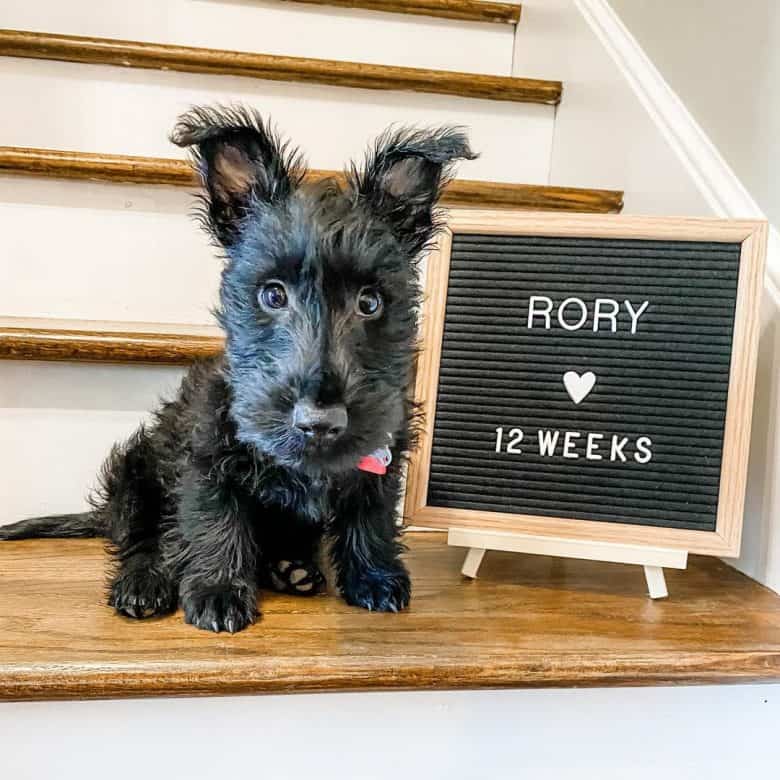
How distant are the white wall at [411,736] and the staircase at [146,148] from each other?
52 cm

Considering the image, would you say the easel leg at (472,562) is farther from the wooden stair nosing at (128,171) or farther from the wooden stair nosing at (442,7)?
the wooden stair nosing at (442,7)

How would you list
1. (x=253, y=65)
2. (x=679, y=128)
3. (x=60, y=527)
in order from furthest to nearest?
1. (x=253, y=65)
2. (x=679, y=128)
3. (x=60, y=527)

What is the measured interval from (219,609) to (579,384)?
54cm

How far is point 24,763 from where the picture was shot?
2.47 feet

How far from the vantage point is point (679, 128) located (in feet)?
4.36

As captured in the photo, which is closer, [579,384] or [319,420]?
[319,420]

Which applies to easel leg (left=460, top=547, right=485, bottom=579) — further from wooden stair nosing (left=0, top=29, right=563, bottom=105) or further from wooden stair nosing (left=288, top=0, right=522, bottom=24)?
wooden stair nosing (left=288, top=0, right=522, bottom=24)

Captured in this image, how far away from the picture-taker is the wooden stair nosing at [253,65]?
1.42 metres

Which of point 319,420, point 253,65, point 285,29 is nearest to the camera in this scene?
point 319,420

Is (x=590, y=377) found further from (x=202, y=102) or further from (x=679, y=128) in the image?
(x=202, y=102)

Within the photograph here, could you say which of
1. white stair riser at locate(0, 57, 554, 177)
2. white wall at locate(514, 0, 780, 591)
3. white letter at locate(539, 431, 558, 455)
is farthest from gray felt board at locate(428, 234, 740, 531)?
white stair riser at locate(0, 57, 554, 177)

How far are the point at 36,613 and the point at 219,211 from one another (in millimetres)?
480

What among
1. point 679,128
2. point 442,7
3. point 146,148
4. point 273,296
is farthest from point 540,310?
point 442,7

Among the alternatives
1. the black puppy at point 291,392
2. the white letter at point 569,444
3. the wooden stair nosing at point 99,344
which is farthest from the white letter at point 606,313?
the wooden stair nosing at point 99,344
